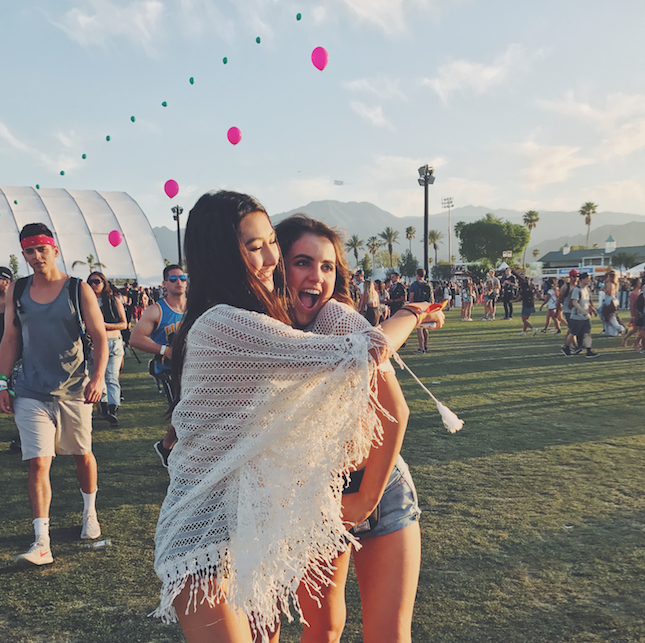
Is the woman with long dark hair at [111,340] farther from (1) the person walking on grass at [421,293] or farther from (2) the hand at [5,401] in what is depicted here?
(1) the person walking on grass at [421,293]

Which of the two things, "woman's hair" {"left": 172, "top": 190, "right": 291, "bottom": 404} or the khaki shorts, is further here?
the khaki shorts

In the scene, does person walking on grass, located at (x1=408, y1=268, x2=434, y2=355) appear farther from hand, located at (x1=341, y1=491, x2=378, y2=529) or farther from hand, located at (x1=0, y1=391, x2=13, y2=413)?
hand, located at (x1=341, y1=491, x2=378, y2=529)

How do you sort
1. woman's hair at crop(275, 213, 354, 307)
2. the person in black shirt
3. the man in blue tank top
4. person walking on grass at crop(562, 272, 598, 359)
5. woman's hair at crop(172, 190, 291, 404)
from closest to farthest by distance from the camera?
woman's hair at crop(172, 190, 291, 404) < woman's hair at crop(275, 213, 354, 307) < the man in blue tank top < person walking on grass at crop(562, 272, 598, 359) < the person in black shirt

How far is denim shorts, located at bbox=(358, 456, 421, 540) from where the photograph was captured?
5.89 ft

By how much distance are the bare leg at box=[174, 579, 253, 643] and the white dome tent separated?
5873 centimetres

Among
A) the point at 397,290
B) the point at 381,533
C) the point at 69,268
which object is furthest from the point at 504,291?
the point at 69,268

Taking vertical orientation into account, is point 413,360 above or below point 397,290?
below

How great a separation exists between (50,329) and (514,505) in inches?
141

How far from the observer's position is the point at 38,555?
343cm

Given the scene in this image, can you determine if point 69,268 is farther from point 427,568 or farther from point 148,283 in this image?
point 427,568

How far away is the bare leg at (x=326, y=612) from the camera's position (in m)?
1.83

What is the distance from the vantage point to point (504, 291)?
69.2 ft

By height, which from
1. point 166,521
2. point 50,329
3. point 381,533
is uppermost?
point 50,329

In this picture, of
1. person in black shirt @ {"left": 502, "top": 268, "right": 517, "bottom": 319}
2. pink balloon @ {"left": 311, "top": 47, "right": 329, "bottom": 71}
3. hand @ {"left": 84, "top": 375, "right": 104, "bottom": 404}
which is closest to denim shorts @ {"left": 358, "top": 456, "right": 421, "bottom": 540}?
hand @ {"left": 84, "top": 375, "right": 104, "bottom": 404}
